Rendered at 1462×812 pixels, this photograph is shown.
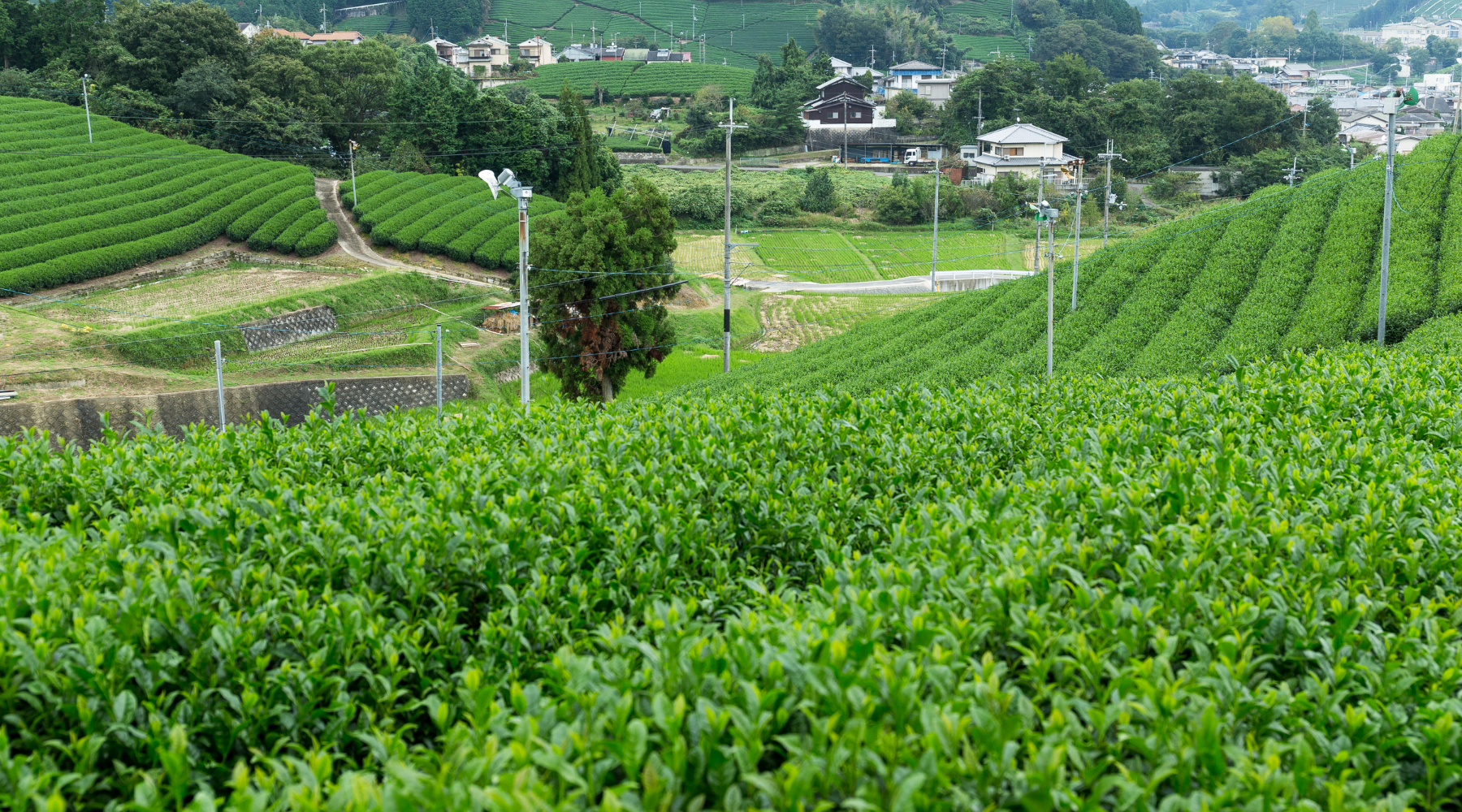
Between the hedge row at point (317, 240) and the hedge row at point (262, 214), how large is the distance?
5.47 feet

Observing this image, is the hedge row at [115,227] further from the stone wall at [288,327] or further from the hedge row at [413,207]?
the stone wall at [288,327]

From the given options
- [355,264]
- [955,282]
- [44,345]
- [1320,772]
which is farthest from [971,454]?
[955,282]

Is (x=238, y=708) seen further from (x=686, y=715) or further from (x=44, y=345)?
(x=44, y=345)

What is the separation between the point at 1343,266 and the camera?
2269 cm

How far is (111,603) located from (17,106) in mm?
47324

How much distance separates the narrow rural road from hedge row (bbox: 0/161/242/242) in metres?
4.19

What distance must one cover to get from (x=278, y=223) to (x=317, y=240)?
1830 millimetres

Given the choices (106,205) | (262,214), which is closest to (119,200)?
(106,205)

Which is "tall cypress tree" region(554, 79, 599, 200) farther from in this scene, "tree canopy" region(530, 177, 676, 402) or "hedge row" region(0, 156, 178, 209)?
"tree canopy" region(530, 177, 676, 402)

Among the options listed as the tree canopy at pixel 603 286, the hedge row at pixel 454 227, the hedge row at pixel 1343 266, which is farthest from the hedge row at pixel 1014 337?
the hedge row at pixel 454 227

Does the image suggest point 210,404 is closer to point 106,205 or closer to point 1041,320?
point 106,205

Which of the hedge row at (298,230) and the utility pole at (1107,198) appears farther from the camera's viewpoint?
the utility pole at (1107,198)

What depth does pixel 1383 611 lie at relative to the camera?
14.5 ft

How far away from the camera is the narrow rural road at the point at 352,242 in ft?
118
